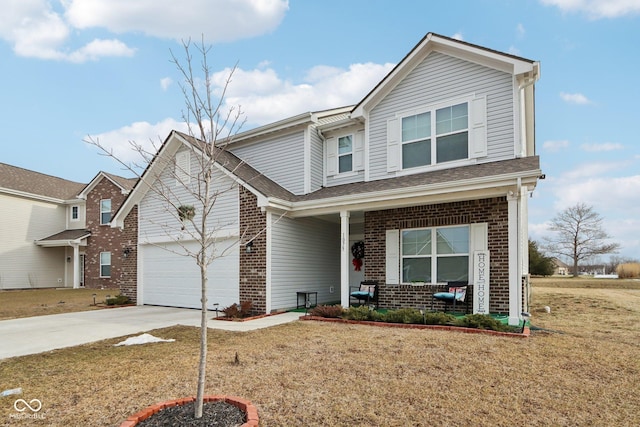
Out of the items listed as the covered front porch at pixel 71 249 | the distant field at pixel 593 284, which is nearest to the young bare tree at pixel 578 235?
the distant field at pixel 593 284

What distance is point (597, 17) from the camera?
411 inches

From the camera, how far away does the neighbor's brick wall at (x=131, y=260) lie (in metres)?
13.9

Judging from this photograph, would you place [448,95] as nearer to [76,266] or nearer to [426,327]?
[426,327]

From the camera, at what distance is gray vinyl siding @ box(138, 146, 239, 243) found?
11641 mm

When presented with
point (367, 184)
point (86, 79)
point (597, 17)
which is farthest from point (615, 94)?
point (86, 79)

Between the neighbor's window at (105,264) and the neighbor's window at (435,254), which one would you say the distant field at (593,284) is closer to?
the neighbor's window at (435,254)

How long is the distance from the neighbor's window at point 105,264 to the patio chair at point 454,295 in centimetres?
1969

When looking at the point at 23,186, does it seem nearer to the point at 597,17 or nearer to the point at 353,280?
the point at 353,280

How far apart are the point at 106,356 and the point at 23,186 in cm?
2322

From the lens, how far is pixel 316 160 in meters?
12.8

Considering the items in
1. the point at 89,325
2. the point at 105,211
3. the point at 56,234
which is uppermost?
the point at 105,211

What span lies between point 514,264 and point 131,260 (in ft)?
40.5

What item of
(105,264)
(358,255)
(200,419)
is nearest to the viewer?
(200,419)

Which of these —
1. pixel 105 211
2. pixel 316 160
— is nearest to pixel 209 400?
pixel 316 160
